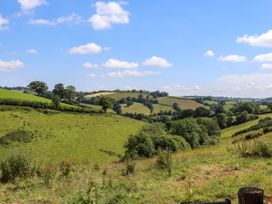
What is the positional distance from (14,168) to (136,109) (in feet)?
404

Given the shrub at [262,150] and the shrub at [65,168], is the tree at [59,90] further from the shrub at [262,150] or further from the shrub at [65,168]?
the shrub at [65,168]

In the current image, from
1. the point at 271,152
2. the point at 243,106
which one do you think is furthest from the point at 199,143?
the point at 271,152

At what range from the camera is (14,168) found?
13.7 metres

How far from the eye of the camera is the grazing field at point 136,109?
13350cm

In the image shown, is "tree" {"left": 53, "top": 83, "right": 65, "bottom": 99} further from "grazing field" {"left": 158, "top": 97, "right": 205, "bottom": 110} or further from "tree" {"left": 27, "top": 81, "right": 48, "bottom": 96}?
"grazing field" {"left": 158, "top": 97, "right": 205, "bottom": 110}

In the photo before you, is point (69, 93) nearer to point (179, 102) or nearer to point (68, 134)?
point (68, 134)

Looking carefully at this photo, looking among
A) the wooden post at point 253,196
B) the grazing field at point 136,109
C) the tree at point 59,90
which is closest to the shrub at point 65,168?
the wooden post at point 253,196

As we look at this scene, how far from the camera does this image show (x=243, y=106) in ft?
382

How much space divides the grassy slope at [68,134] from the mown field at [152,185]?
43572 mm

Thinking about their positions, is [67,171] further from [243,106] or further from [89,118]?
[243,106]

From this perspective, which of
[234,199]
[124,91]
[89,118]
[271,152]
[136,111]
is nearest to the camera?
[234,199]

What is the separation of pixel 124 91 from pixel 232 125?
2885 inches

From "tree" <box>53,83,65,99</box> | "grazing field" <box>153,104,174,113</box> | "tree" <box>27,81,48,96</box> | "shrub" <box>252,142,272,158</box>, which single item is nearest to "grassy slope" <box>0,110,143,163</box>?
"tree" <box>53,83,65,99</box>

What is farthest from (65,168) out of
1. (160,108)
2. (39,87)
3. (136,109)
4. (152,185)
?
(160,108)
